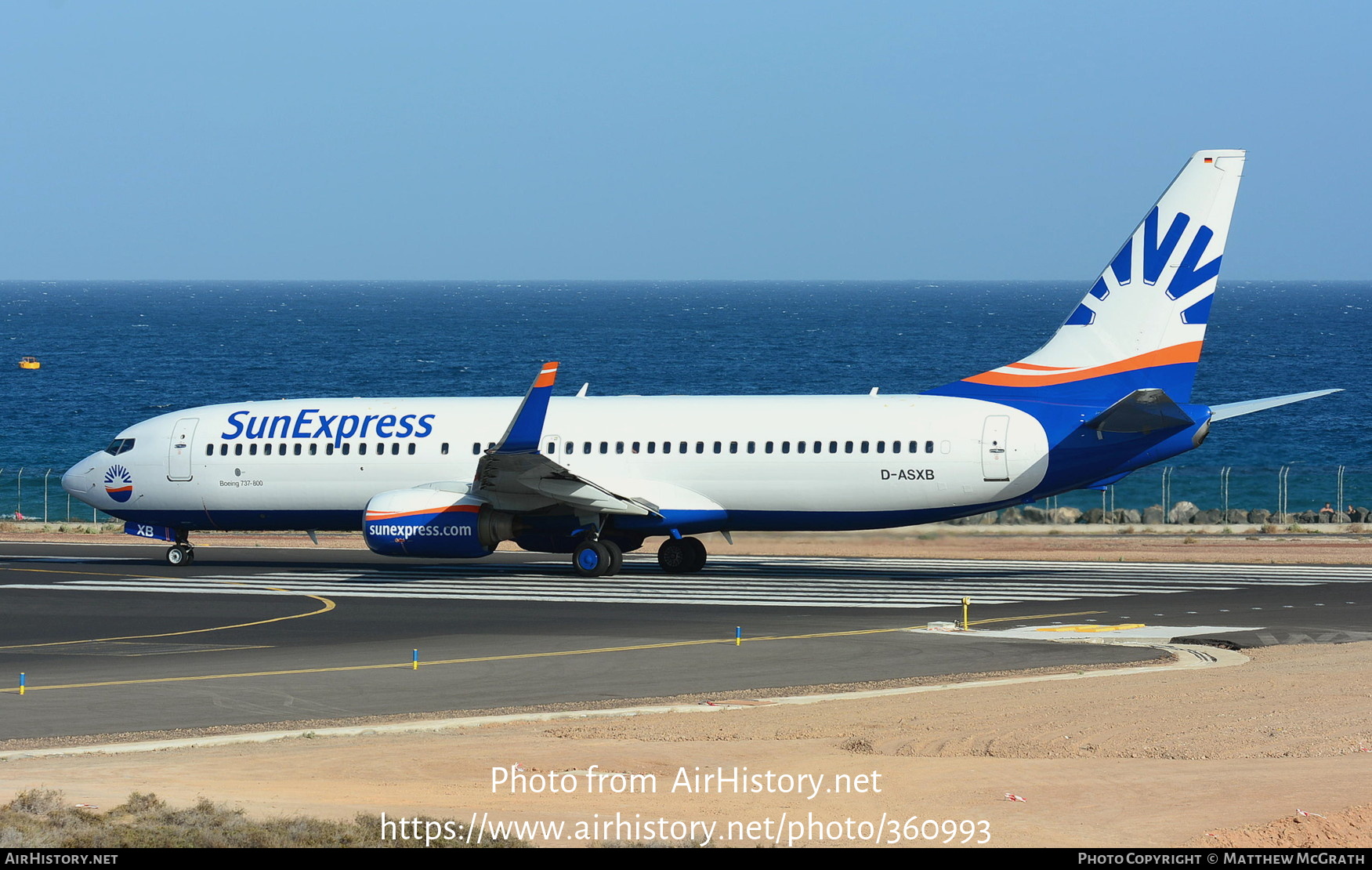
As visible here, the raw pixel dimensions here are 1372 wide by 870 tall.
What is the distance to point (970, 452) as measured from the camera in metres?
33.4

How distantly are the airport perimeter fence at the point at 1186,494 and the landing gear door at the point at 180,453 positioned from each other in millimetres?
15028

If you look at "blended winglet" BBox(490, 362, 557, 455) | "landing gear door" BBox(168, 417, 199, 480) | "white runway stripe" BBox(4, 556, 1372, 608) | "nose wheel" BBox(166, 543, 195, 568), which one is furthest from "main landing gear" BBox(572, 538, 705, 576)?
"nose wheel" BBox(166, 543, 195, 568)

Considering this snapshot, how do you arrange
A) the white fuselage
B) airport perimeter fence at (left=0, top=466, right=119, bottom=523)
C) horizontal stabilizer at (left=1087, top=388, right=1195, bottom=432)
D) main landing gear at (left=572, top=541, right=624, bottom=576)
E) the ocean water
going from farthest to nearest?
1. the ocean water
2. airport perimeter fence at (left=0, top=466, right=119, bottom=523)
3. main landing gear at (left=572, top=541, right=624, bottom=576)
4. the white fuselage
5. horizontal stabilizer at (left=1087, top=388, right=1195, bottom=432)

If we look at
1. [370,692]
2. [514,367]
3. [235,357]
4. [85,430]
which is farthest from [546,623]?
[235,357]

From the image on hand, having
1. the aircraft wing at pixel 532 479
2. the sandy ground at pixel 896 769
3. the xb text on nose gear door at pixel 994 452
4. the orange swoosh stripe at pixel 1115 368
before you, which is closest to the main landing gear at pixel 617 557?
the aircraft wing at pixel 532 479

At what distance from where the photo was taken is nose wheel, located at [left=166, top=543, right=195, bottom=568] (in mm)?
40156

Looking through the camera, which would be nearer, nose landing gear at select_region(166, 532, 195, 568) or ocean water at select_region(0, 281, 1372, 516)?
nose landing gear at select_region(166, 532, 195, 568)

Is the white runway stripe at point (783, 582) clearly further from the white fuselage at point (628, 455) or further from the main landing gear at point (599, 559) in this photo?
the white fuselage at point (628, 455)

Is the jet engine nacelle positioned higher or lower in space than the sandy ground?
lower

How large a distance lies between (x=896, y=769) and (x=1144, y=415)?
18.0 m

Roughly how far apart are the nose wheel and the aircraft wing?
896 cm

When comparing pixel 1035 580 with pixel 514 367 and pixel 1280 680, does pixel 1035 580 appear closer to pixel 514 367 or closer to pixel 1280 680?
pixel 1280 680

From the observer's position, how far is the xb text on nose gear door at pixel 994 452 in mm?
33188

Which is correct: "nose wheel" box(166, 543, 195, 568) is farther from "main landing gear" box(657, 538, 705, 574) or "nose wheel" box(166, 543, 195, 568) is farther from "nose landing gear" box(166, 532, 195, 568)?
"main landing gear" box(657, 538, 705, 574)
